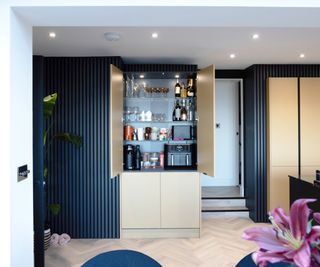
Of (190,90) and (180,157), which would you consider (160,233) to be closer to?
(180,157)

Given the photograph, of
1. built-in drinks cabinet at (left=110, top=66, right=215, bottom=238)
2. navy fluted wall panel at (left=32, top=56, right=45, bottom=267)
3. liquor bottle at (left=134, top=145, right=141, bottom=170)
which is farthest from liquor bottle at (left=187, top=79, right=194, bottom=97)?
navy fluted wall panel at (left=32, top=56, right=45, bottom=267)

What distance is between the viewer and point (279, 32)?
2900 millimetres

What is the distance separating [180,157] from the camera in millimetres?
4035

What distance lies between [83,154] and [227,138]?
3133mm

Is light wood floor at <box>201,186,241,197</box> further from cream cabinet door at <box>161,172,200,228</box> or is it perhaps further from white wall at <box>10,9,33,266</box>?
white wall at <box>10,9,33,266</box>

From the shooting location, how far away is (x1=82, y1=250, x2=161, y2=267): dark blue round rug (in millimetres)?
1307

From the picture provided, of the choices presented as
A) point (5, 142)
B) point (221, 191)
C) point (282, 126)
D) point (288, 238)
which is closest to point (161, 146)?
point (221, 191)

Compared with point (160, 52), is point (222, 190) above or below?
below

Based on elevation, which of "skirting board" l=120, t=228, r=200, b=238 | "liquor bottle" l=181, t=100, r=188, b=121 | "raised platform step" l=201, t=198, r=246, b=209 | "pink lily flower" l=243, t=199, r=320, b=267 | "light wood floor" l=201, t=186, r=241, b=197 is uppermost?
"liquor bottle" l=181, t=100, r=188, b=121

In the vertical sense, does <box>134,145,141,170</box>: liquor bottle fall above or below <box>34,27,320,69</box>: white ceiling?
below

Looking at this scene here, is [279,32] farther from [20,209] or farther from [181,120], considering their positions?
[20,209]

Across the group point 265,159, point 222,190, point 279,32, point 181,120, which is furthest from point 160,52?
point 222,190

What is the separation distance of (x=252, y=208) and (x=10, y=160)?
3.83 m

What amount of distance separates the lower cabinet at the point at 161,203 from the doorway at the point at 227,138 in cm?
187
